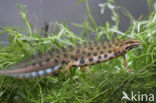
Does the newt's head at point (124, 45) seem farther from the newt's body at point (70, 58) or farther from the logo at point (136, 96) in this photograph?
the logo at point (136, 96)

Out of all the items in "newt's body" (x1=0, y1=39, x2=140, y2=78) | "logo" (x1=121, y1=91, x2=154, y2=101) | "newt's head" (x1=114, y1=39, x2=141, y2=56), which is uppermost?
"newt's head" (x1=114, y1=39, x2=141, y2=56)

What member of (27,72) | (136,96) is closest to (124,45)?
(136,96)

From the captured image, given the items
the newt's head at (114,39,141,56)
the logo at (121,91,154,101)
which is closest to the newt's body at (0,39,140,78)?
the newt's head at (114,39,141,56)

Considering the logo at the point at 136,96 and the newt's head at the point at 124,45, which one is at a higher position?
the newt's head at the point at 124,45

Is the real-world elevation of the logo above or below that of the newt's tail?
below

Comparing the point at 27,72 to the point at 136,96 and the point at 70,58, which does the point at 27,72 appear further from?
the point at 136,96

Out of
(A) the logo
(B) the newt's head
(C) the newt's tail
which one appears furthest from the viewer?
(B) the newt's head

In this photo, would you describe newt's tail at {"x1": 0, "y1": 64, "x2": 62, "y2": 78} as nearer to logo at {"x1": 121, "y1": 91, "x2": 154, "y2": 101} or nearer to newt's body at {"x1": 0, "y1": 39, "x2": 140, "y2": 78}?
newt's body at {"x1": 0, "y1": 39, "x2": 140, "y2": 78}

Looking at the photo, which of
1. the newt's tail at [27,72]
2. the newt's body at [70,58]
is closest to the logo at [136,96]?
the newt's body at [70,58]
